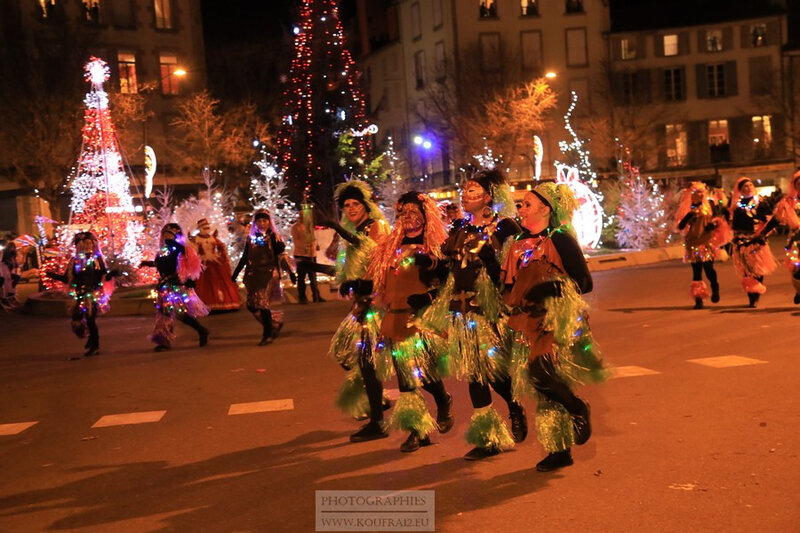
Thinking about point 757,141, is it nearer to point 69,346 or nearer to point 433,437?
point 69,346

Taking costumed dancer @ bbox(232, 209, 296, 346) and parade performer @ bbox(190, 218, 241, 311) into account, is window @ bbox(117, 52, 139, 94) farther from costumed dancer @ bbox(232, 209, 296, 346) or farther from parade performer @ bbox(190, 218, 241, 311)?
costumed dancer @ bbox(232, 209, 296, 346)

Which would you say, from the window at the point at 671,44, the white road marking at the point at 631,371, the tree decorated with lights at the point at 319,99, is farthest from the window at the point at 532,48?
the white road marking at the point at 631,371

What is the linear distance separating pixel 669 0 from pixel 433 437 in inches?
2249

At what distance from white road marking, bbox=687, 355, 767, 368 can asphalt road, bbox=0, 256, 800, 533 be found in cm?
6

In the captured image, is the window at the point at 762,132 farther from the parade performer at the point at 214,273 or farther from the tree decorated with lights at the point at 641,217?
the parade performer at the point at 214,273

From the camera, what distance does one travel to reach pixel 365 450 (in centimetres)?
684

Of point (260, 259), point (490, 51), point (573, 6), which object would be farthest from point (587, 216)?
point (573, 6)

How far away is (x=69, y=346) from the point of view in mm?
14438

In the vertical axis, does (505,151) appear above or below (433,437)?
above

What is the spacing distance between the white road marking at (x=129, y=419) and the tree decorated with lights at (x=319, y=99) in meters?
17.6

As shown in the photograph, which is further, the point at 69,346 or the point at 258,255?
the point at 69,346

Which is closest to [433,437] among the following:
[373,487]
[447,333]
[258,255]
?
[447,333]

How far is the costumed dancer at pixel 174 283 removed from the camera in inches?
509

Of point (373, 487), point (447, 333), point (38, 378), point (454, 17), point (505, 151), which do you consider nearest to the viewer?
point (373, 487)
